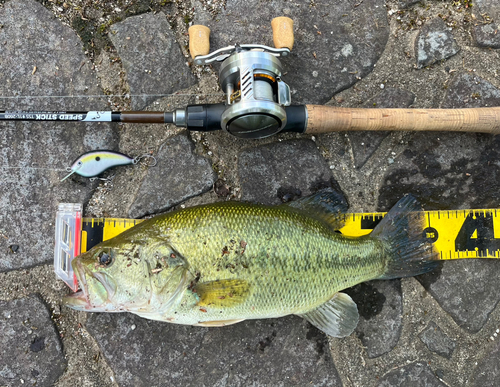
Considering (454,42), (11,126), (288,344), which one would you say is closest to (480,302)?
(288,344)

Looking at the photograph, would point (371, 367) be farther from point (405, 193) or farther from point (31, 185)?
point (31, 185)

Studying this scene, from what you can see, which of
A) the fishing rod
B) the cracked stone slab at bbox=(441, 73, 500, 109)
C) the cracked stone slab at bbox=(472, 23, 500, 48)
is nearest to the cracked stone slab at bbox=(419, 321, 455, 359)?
the fishing rod

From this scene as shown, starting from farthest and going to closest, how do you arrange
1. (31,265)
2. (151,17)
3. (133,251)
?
(151,17) < (31,265) < (133,251)

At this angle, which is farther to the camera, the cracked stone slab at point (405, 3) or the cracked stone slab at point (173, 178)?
the cracked stone slab at point (405, 3)

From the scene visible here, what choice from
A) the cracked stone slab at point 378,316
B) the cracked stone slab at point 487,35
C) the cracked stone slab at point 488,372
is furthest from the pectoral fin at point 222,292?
the cracked stone slab at point 487,35

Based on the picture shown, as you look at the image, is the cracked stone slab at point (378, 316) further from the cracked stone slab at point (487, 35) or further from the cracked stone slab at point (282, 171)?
the cracked stone slab at point (487, 35)

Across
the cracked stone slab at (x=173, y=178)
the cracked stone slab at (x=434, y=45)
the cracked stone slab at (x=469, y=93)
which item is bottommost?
the cracked stone slab at (x=173, y=178)

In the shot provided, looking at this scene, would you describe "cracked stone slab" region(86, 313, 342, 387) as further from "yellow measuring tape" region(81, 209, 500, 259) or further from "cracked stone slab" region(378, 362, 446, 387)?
"yellow measuring tape" region(81, 209, 500, 259)
